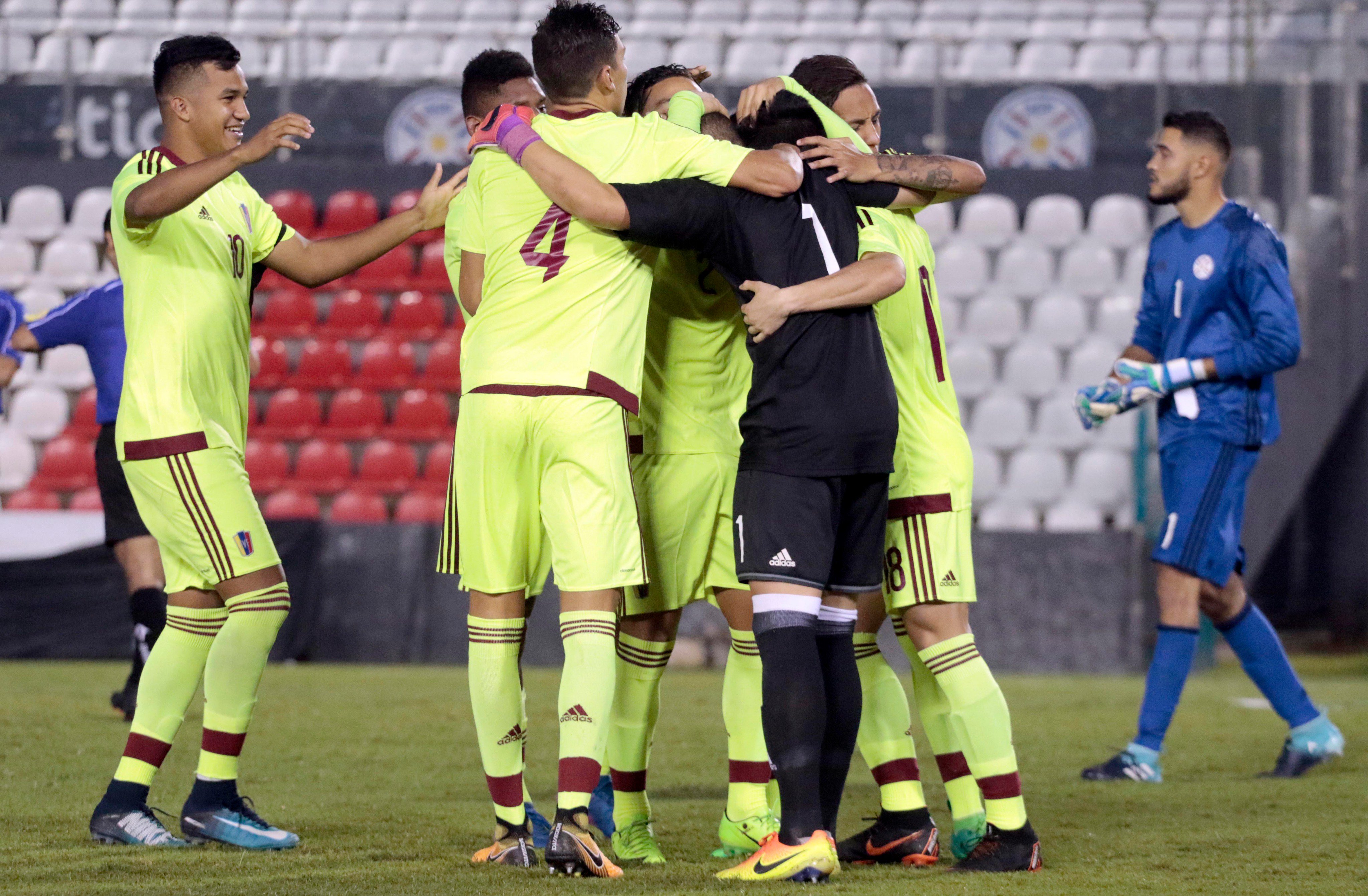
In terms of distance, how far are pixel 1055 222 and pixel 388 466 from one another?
19.3 ft

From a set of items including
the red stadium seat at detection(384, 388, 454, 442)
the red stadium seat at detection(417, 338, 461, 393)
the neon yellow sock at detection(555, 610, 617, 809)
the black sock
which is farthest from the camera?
the red stadium seat at detection(417, 338, 461, 393)

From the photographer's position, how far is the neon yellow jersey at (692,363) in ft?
13.1

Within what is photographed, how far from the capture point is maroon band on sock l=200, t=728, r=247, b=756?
3990mm

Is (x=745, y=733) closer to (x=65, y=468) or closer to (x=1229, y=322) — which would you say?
(x=1229, y=322)

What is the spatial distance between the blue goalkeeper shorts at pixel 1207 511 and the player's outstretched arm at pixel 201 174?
134 inches

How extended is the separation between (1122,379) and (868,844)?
7.82ft

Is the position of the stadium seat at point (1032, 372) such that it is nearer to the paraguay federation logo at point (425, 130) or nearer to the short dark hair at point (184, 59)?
the paraguay federation logo at point (425, 130)

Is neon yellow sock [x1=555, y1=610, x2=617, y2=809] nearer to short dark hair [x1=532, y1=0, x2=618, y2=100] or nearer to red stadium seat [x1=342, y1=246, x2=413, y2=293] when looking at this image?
short dark hair [x1=532, y1=0, x2=618, y2=100]

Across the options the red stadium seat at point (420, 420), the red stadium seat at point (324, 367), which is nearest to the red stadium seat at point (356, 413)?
the red stadium seat at point (420, 420)

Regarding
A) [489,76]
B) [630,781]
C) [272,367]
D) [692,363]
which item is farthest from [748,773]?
[272,367]

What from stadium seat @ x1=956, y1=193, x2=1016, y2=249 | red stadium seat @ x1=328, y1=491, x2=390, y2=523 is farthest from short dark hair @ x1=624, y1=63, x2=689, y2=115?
stadium seat @ x1=956, y1=193, x2=1016, y2=249

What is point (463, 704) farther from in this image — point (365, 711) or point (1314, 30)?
point (1314, 30)

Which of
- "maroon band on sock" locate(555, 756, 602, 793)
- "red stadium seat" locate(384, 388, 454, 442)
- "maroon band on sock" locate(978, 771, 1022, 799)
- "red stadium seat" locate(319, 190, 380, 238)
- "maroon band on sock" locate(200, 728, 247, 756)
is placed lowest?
"maroon band on sock" locate(978, 771, 1022, 799)

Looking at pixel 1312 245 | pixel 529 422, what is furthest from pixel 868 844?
pixel 1312 245
